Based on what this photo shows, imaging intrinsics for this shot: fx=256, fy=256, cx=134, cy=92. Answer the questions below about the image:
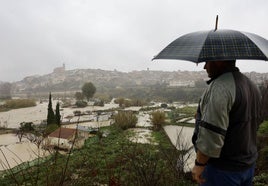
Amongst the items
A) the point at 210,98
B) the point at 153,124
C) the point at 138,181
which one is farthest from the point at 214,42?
the point at 153,124

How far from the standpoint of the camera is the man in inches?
61.7

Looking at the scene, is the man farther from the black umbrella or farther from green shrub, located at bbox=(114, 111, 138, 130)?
green shrub, located at bbox=(114, 111, 138, 130)

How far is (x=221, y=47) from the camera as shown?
1.89 m

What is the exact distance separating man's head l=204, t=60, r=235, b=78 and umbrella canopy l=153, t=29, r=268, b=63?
5 centimetres

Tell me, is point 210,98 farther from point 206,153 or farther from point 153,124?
point 153,124

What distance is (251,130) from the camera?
1790mm

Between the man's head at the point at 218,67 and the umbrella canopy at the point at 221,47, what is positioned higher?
the umbrella canopy at the point at 221,47

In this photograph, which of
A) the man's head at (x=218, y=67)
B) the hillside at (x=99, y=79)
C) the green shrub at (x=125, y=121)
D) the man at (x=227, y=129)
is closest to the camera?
the man at (x=227, y=129)

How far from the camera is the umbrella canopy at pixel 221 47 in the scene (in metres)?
1.87

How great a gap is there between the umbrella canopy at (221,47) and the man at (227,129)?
0.08 meters

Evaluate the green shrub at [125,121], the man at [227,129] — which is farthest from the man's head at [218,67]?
the green shrub at [125,121]

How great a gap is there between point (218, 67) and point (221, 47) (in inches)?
6.0

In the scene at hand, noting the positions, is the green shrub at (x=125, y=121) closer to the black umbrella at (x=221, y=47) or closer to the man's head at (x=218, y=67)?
the black umbrella at (x=221, y=47)

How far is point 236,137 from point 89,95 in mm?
53114
